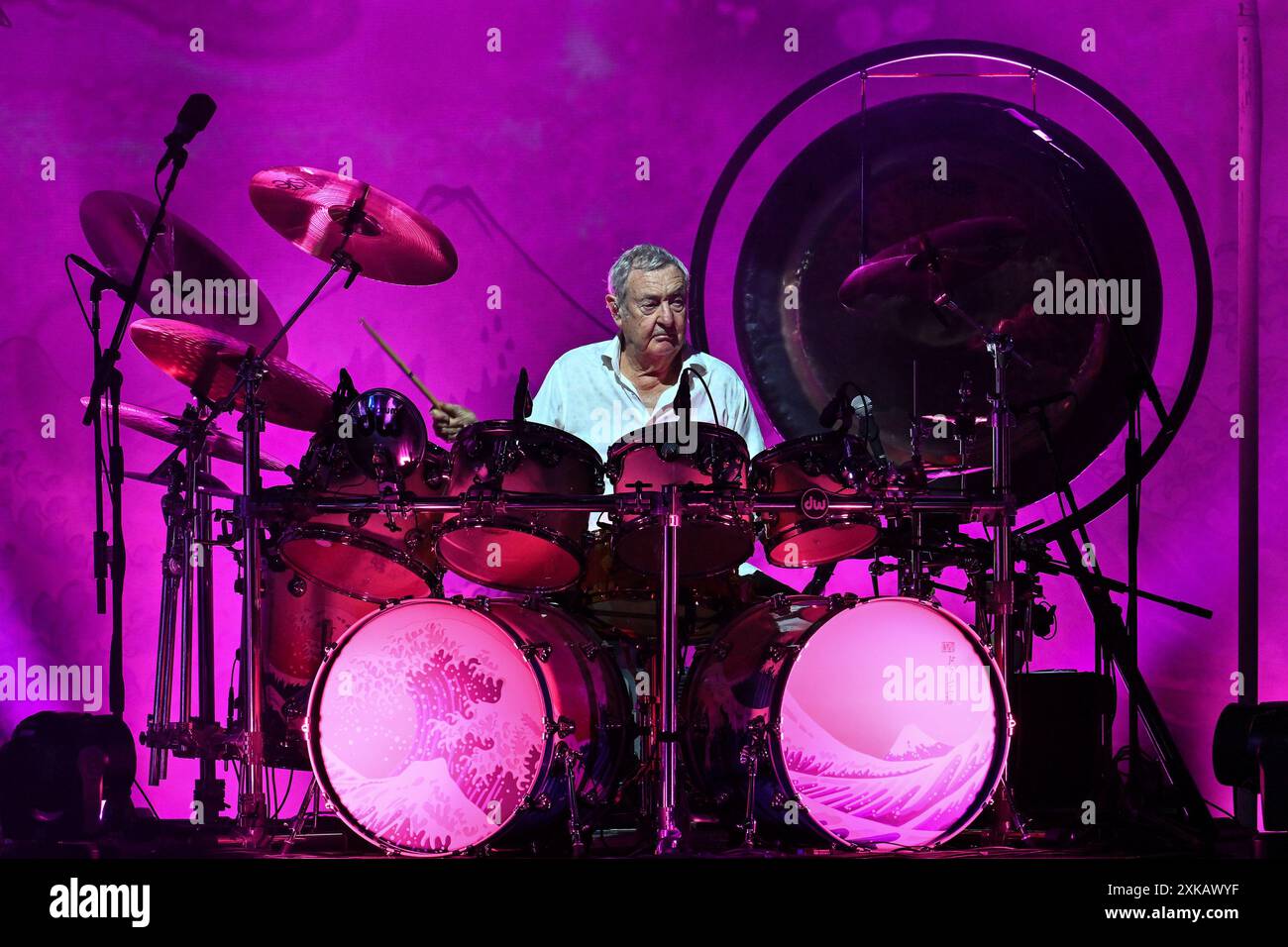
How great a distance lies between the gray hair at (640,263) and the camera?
4301 mm

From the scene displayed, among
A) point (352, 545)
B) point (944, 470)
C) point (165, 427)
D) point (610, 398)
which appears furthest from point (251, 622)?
point (944, 470)

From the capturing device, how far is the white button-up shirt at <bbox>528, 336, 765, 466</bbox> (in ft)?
14.4

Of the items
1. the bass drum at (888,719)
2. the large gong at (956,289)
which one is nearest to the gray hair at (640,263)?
the large gong at (956,289)

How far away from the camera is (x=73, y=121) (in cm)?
467

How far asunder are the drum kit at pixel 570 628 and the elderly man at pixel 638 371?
966 millimetres

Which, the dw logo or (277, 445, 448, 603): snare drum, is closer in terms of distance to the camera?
the dw logo

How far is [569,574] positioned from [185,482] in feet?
3.89

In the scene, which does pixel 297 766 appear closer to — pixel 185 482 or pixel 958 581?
pixel 185 482

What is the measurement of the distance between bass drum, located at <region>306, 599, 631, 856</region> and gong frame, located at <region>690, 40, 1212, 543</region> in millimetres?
2006

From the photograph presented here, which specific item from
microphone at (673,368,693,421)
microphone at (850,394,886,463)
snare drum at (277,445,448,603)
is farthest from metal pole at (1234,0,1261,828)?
snare drum at (277,445,448,603)

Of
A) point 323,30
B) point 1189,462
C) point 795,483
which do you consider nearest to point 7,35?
point 323,30

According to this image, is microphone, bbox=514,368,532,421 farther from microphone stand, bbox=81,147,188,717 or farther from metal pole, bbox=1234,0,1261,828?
metal pole, bbox=1234,0,1261,828

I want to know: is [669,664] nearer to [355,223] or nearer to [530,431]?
[530,431]

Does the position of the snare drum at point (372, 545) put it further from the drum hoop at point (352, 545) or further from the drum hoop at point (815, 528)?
the drum hoop at point (815, 528)
